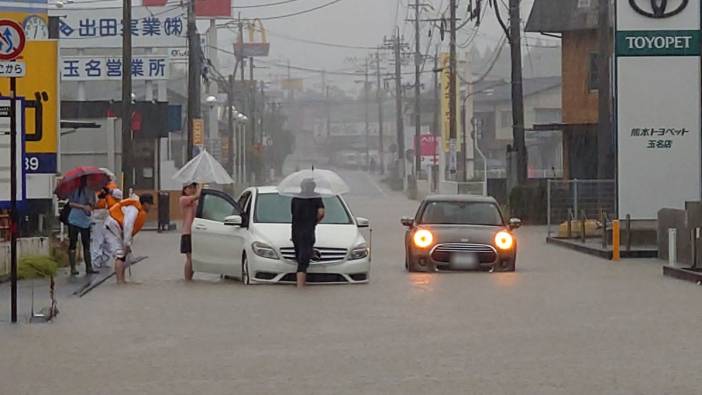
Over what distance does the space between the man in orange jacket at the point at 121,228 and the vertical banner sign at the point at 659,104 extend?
424 inches

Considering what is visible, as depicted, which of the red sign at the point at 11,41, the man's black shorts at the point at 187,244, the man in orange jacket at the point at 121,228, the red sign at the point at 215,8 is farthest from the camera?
the red sign at the point at 215,8

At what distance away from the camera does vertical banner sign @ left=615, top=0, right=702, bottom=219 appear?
26.2m

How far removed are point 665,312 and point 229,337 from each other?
531 centimetres

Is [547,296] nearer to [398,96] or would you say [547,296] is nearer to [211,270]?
[211,270]

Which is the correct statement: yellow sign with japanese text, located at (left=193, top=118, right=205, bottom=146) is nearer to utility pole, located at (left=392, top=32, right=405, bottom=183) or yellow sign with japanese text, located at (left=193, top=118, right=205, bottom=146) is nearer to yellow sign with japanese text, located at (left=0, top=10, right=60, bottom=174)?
yellow sign with japanese text, located at (left=0, top=10, right=60, bottom=174)

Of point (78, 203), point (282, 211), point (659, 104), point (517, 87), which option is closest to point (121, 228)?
point (78, 203)

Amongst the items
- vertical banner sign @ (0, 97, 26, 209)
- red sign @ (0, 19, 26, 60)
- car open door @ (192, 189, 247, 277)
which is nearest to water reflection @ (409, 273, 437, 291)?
car open door @ (192, 189, 247, 277)

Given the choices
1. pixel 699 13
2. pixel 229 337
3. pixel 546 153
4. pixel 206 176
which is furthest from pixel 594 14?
pixel 546 153

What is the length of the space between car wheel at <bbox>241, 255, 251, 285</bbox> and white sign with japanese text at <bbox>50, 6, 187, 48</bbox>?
33.1 meters

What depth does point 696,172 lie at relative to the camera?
2630cm

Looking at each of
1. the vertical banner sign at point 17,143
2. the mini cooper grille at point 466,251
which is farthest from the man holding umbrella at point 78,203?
the mini cooper grille at point 466,251

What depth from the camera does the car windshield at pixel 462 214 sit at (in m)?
22.4

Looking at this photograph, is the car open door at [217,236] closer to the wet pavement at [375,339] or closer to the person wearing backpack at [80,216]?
the wet pavement at [375,339]

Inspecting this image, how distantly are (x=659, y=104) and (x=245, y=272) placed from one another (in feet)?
36.1
